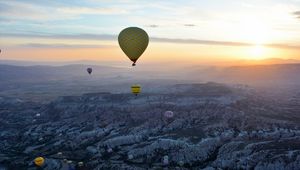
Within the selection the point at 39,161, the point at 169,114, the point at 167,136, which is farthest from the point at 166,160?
the point at 39,161

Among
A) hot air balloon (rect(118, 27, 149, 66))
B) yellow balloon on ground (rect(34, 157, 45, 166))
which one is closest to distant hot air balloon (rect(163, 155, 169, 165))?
yellow balloon on ground (rect(34, 157, 45, 166))

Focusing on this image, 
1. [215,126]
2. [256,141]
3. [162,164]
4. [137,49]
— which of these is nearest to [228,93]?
[215,126]

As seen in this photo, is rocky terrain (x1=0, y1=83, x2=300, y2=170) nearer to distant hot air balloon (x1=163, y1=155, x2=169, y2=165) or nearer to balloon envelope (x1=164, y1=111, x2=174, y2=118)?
distant hot air balloon (x1=163, y1=155, x2=169, y2=165)

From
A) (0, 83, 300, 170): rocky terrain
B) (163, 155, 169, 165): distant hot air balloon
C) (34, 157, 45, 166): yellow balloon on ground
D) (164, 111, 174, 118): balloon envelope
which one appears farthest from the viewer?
(164, 111, 174, 118): balloon envelope

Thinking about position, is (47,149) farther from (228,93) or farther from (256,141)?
(228,93)

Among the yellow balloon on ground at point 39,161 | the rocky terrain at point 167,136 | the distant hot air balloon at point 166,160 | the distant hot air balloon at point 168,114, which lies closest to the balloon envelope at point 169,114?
the distant hot air balloon at point 168,114

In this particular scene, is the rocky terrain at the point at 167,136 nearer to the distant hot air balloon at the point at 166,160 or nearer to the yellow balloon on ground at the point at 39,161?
the distant hot air balloon at the point at 166,160
